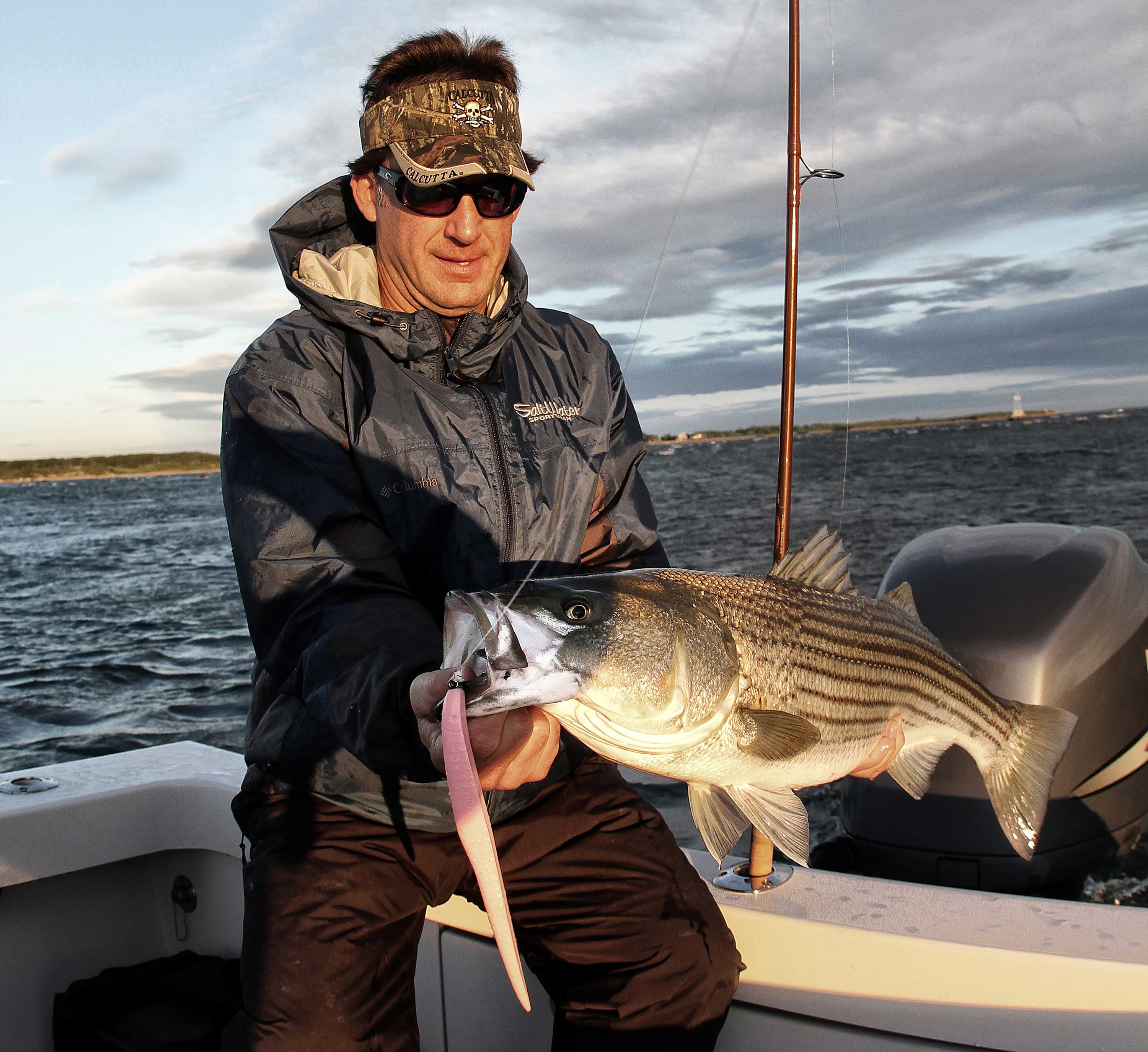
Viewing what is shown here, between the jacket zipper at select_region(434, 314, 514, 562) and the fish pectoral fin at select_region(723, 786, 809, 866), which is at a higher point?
the jacket zipper at select_region(434, 314, 514, 562)

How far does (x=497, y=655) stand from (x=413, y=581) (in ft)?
3.66

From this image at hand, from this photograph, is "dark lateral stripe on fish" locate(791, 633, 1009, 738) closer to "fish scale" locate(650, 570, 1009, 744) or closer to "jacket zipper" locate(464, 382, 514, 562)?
"fish scale" locate(650, 570, 1009, 744)

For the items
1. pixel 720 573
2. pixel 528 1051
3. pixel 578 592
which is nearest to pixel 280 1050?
pixel 528 1051

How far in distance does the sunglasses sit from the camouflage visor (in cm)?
→ 3

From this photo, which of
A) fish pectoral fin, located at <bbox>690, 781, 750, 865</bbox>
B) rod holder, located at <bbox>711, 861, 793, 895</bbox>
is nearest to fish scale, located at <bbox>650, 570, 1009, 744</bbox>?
fish pectoral fin, located at <bbox>690, 781, 750, 865</bbox>

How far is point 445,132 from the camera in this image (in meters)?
2.95

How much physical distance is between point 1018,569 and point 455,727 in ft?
11.3

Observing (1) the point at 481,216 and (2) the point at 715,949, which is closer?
(2) the point at 715,949

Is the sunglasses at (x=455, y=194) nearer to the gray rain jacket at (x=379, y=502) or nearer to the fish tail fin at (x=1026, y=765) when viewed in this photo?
the gray rain jacket at (x=379, y=502)

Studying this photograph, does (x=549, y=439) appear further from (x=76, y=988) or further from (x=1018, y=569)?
(x=76, y=988)

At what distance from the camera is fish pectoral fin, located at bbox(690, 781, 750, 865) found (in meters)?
2.45

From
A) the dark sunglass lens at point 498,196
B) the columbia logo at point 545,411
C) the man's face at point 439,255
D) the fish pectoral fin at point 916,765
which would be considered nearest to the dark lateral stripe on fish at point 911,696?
the fish pectoral fin at point 916,765

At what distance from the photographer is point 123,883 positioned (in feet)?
12.5

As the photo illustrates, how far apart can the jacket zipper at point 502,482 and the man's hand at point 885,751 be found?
1.23 meters
